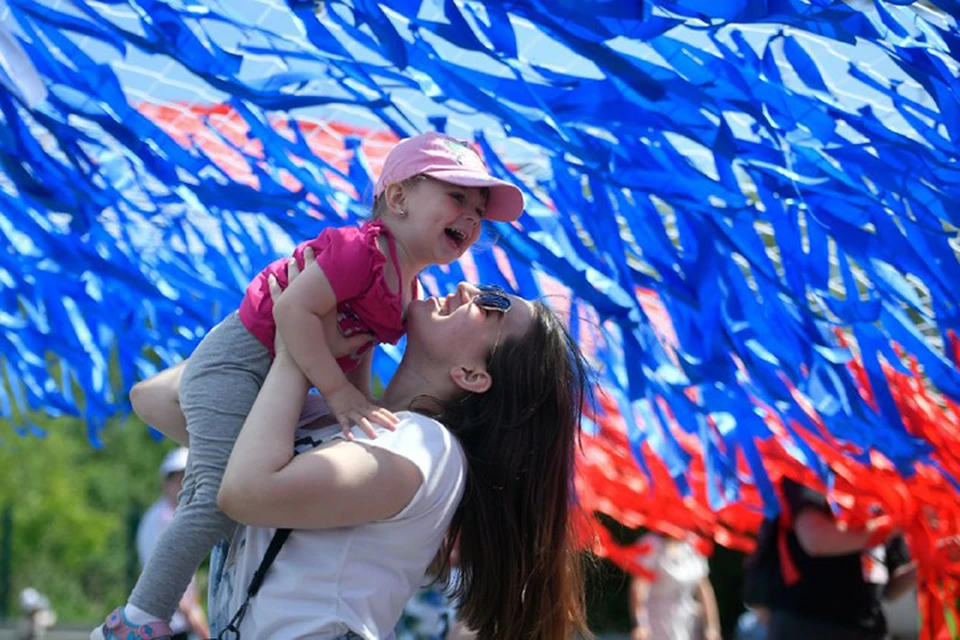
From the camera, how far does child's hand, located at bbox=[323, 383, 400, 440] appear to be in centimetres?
200

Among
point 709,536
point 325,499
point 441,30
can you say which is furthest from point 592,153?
point 709,536

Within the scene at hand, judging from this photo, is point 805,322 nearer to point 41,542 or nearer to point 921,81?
point 921,81

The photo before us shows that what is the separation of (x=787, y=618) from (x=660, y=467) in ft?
2.12

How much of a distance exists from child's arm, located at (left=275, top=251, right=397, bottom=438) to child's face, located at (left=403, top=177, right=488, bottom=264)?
0.69ft

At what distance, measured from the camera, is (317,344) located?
2.03m

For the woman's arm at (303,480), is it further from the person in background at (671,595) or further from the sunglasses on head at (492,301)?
the person in background at (671,595)

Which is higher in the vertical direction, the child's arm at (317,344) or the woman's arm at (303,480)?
the child's arm at (317,344)

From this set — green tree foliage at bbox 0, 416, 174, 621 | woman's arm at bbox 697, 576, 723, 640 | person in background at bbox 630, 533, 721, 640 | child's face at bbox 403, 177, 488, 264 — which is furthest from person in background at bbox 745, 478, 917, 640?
green tree foliage at bbox 0, 416, 174, 621

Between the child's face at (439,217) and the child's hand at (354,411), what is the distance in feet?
0.90

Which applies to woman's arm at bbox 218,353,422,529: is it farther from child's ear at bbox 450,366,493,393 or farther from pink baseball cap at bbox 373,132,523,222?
pink baseball cap at bbox 373,132,523,222

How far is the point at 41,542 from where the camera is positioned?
2020 centimetres

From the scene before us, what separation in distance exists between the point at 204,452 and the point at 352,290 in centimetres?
33

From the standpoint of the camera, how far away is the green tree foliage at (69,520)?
63.1 ft

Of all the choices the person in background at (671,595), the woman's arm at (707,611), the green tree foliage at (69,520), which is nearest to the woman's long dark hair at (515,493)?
the person in background at (671,595)
